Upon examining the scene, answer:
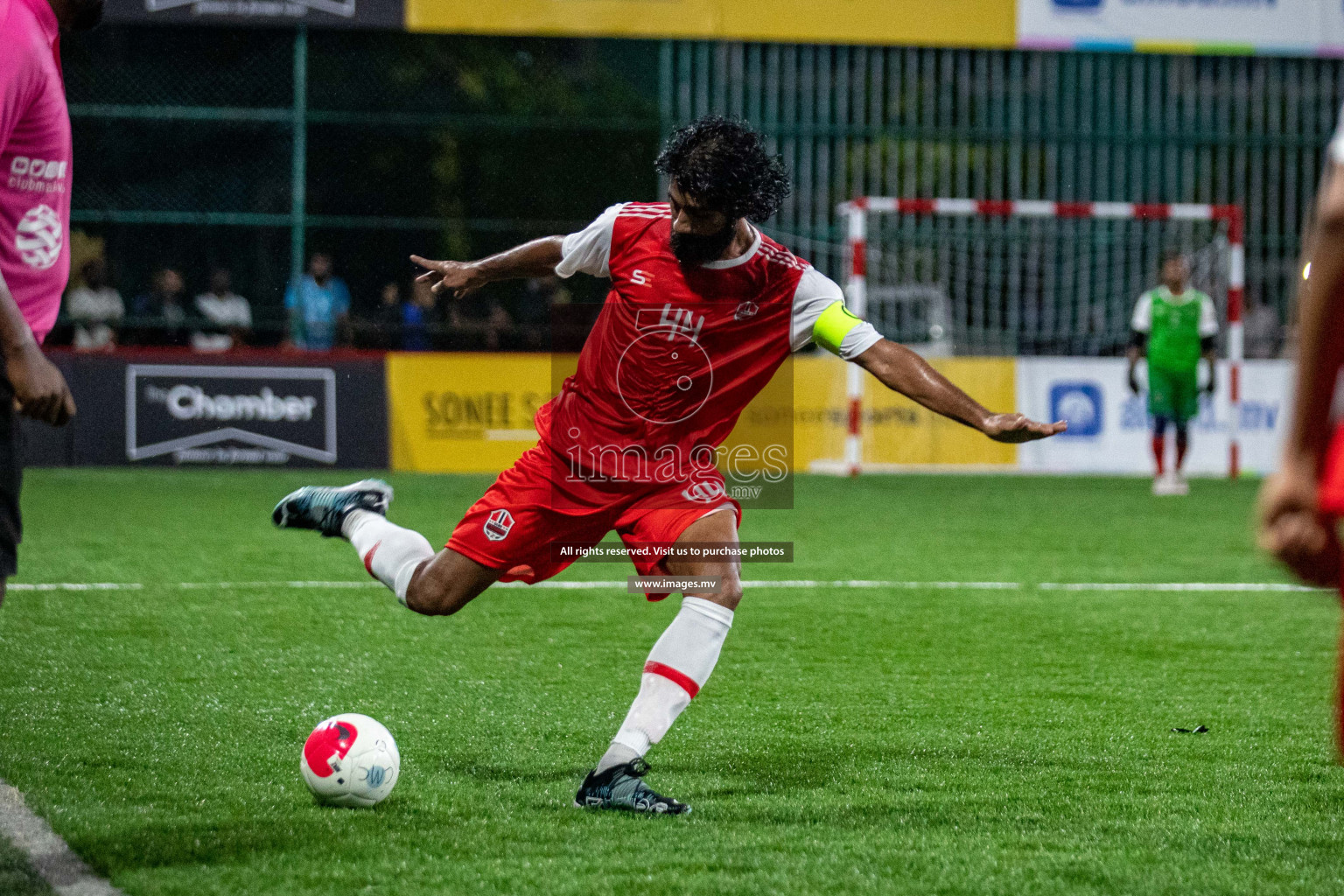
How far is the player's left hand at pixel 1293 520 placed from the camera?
2178 mm

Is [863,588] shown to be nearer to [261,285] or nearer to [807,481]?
[807,481]

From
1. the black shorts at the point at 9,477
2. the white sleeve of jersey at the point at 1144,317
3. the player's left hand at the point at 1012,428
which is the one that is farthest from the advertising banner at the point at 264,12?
the black shorts at the point at 9,477

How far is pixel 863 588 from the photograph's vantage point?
850 centimetres

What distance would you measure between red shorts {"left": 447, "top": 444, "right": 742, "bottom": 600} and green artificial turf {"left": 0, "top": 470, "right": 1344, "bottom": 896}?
0.64 metres

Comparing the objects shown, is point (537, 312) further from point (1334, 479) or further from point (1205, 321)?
point (1334, 479)

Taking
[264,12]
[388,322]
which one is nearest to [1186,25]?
[388,322]

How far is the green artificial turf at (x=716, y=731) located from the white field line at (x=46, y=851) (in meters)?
0.05

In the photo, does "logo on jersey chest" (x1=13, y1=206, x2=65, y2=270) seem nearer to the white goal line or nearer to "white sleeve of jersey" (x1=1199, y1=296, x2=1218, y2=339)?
the white goal line

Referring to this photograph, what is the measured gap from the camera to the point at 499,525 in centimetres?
450

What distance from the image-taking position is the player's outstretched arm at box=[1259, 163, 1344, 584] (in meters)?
2.10

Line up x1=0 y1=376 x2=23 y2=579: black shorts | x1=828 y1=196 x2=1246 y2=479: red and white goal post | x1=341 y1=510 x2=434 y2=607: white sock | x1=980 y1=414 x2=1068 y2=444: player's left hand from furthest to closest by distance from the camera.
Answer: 1. x1=828 y1=196 x2=1246 y2=479: red and white goal post
2. x1=341 y1=510 x2=434 y2=607: white sock
3. x1=980 y1=414 x2=1068 y2=444: player's left hand
4. x1=0 y1=376 x2=23 y2=579: black shorts

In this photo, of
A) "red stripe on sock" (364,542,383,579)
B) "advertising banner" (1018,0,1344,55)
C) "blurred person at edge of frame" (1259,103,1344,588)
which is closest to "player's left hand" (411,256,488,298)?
"red stripe on sock" (364,542,383,579)

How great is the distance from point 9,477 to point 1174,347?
13165mm

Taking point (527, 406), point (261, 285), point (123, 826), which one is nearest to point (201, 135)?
point (261, 285)
